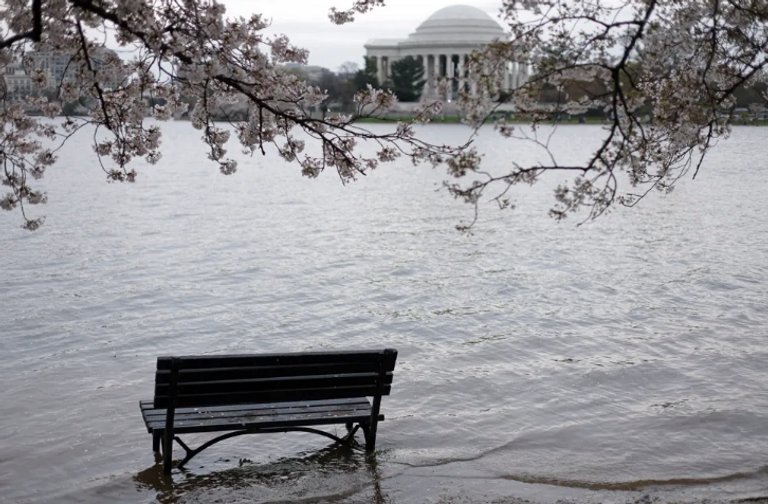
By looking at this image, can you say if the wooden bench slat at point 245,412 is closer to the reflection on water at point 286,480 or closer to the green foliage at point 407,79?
the reflection on water at point 286,480

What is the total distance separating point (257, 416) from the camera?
6066mm

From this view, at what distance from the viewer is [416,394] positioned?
860 centimetres

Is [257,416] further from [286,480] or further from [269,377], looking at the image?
[286,480]

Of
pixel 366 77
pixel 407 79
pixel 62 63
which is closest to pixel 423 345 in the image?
pixel 62 63

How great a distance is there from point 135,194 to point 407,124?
987 inches

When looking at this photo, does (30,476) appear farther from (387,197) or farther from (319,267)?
(387,197)

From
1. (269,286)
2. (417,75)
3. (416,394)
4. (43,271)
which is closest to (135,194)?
(43,271)


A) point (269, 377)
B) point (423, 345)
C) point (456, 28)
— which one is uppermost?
point (456, 28)

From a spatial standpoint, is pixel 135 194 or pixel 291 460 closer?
pixel 291 460

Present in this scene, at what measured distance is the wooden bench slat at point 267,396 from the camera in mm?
5738

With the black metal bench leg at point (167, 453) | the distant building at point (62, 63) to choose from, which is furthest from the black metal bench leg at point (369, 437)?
the distant building at point (62, 63)

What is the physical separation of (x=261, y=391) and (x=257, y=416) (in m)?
0.24

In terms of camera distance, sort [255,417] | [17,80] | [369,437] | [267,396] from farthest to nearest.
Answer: [17,80] < [369,437] < [255,417] < [267,396]

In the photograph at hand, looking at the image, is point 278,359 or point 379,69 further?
point 379,69
